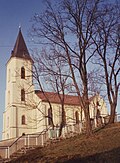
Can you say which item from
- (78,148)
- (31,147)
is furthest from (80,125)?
(78,148)

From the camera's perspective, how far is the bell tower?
51.6 m

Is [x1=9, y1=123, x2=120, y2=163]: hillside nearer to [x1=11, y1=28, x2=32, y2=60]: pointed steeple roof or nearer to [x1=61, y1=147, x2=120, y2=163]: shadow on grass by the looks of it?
[x1=61, y1=147, x2=120, y2=163]: shadow on grass

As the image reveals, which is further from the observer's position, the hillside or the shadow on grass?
the hillside

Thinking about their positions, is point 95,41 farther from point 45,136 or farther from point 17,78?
point 17,78

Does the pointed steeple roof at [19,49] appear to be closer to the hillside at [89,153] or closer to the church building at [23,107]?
the church building at [23,107]

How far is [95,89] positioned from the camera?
31562 mm

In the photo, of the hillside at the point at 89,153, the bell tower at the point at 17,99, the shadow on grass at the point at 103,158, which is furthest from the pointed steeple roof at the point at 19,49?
the shadow on grass at the point at 103,158

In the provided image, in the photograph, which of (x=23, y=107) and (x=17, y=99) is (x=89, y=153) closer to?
(x=23, y=107)

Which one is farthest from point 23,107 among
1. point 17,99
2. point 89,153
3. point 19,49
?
point 89,153

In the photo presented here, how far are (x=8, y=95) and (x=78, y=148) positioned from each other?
149 ft

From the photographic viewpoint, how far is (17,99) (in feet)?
179

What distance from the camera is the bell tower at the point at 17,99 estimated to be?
169 ft

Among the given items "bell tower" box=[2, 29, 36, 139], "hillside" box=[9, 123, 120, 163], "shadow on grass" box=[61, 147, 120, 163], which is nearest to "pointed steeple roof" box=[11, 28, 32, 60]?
"bell tower" box=[2, 29, 36, 139]

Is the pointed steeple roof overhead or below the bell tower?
overhead
